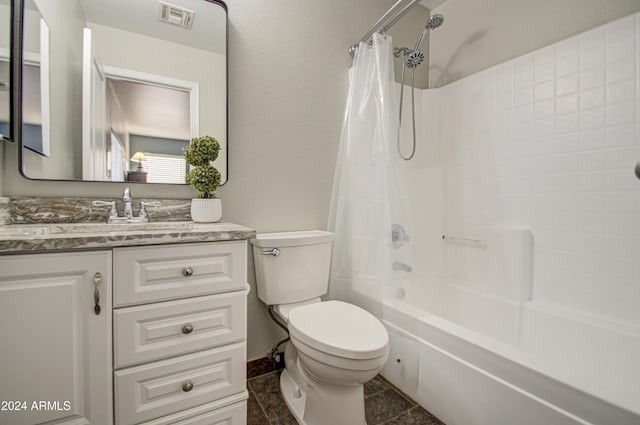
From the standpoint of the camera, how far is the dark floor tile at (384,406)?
52.6 inches

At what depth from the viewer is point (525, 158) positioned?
5.38 ft

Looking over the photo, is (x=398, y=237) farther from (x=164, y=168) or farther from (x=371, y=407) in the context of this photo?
(x=164, y=168)

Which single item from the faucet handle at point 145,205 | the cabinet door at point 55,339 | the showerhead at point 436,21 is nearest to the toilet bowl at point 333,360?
the cabinet door at point 55,339

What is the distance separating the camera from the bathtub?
878 mm

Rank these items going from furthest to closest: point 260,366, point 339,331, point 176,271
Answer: point 260,366 < point 339,331 < point 176,271

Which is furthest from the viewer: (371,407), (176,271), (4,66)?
(371,407)

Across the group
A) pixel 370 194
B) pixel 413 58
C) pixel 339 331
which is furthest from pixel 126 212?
pixel 413 58

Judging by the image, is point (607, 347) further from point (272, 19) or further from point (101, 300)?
point (272, 19)

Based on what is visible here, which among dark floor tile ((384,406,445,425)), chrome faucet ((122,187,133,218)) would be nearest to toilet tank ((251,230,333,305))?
chrome faucet ((122,187,133,218))

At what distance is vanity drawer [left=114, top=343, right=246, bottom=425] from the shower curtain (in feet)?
2.50

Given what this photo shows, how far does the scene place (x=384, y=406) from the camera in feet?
4.62

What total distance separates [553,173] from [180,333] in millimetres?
1831

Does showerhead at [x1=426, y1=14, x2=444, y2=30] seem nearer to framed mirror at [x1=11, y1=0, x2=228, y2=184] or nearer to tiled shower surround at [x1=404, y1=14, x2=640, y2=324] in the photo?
tiled shower surround at [x1=404, y1=14, x2=640, y2=324]

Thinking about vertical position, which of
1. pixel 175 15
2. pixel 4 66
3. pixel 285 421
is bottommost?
pixel 285 421
